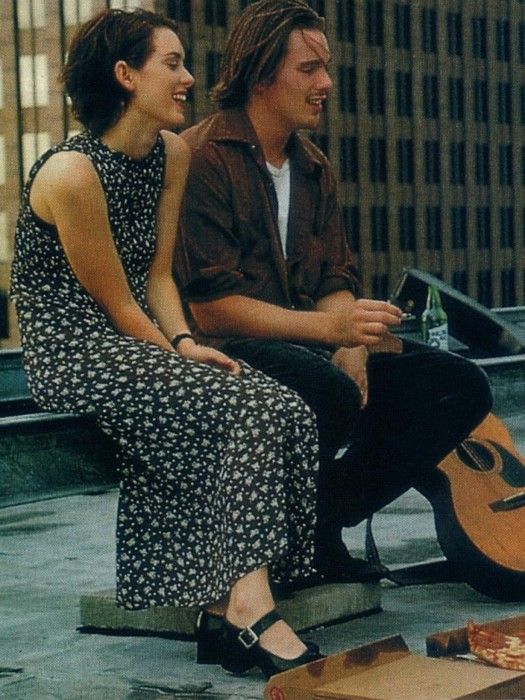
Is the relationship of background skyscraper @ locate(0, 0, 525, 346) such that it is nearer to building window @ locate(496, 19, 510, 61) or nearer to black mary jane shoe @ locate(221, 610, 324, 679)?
building window @ locate(496, 19, 510, 61)

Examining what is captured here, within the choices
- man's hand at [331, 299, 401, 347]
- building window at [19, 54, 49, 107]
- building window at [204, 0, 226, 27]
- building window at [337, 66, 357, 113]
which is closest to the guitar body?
man's hand at [331, 299, 401, 347]

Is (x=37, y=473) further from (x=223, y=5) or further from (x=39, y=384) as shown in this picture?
(x=223, y=5)

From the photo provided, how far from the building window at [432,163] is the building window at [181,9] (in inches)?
731

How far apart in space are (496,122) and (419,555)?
93929mm

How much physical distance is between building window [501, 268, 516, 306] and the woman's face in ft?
310

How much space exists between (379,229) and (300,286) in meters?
87.3

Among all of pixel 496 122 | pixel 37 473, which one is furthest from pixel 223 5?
pixel 37 473

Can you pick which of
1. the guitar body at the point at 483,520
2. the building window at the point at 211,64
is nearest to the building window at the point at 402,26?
the building window at the point at 211,64

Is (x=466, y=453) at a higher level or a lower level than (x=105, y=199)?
lower

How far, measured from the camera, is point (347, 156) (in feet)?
290

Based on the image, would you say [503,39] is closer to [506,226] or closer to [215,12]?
[506,226]

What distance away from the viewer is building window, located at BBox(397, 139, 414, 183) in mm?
91812

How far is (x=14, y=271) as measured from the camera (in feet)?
14.0

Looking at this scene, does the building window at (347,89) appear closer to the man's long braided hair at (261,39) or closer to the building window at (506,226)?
the building window at (506,226)
